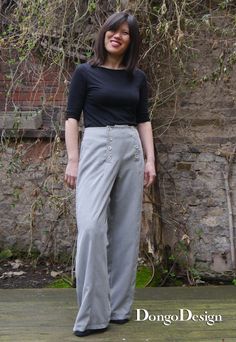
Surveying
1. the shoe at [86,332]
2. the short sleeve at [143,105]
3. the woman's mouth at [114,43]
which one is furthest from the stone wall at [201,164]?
the shoe at [86,332]

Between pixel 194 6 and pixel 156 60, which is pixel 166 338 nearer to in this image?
pixel 156 60

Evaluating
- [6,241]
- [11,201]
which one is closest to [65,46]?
[11,201]

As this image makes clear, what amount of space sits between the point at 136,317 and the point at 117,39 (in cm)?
167

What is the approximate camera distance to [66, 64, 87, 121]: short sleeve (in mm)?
3090

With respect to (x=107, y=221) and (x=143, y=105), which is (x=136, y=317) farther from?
(x=143, y=105)

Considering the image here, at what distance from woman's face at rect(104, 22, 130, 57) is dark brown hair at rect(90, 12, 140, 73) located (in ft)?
0.06

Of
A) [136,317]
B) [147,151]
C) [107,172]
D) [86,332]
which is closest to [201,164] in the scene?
[147,151]

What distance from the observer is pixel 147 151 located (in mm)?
3342

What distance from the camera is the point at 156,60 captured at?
4.66m

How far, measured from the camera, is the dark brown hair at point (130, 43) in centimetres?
310

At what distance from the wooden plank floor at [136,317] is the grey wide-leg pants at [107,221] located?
152 mm

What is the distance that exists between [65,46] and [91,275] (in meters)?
2.43

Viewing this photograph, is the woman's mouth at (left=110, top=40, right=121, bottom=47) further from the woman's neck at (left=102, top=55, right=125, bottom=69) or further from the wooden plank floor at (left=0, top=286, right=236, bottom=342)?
the wooden plank floor at (left=0, top=286, right=236, bottom=342)

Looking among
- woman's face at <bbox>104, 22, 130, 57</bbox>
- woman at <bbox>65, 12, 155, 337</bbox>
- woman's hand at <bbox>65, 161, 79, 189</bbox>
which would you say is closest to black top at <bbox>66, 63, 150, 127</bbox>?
woman at <bbox>65, 12, 155, 337</bbox>
